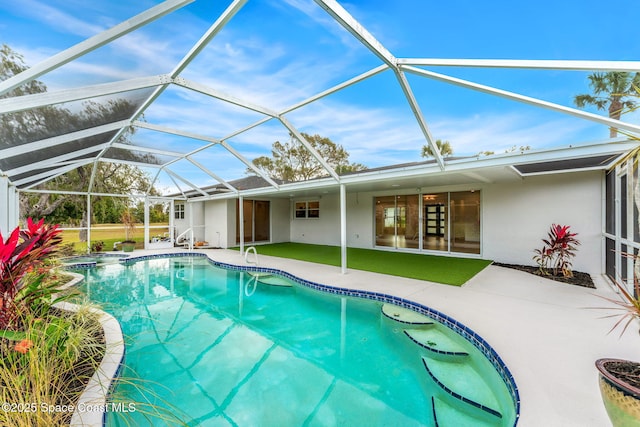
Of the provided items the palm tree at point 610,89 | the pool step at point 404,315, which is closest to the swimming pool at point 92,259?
the pool step at point 404,315

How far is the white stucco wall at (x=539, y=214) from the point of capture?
6.96 meters

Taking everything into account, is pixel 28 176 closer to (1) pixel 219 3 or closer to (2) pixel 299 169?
(1) pixel 219 3

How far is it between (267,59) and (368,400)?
525 cm

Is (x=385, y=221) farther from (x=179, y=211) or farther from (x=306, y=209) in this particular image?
(x=179, y=211)

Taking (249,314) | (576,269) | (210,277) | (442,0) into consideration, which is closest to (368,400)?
(249,314)

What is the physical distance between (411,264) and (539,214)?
4149mm

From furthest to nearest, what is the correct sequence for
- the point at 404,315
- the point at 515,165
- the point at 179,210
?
the point at 179,210 → the point at 515,165 → the point at 404,315

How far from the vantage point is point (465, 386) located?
2984 millimetres

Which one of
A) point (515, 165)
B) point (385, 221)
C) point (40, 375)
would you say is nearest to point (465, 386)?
point (40, 375)

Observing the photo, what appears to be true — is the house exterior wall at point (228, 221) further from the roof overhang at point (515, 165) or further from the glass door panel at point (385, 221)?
the glass door panel at point (385, 221)

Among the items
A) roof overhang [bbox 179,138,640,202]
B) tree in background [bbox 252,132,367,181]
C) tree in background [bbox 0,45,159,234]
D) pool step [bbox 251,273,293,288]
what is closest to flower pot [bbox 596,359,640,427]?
roof overhang [bbox 179,138,640,202]

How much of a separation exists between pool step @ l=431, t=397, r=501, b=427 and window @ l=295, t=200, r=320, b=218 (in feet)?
38.7

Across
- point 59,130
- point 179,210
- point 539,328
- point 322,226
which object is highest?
point 59,130

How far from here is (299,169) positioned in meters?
20.8
